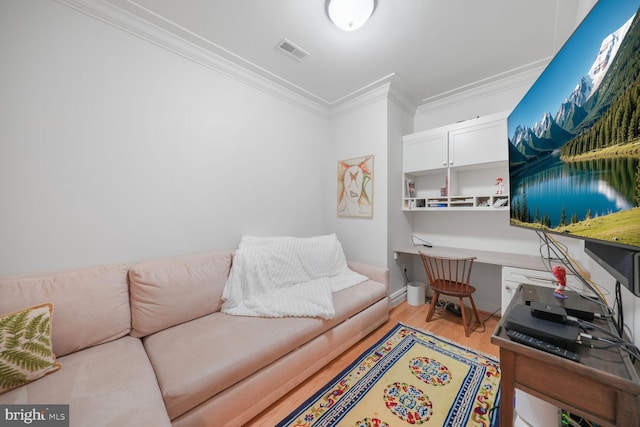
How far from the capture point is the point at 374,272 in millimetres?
2430

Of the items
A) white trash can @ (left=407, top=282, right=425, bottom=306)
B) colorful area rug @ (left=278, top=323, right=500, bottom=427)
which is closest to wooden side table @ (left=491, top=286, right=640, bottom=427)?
colorful area rug @ (left=278, top=323, right=500, bottom=427)

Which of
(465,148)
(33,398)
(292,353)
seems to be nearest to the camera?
(33,398)

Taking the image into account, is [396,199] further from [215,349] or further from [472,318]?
[215,349]

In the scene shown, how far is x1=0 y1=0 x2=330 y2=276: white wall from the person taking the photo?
135 cm

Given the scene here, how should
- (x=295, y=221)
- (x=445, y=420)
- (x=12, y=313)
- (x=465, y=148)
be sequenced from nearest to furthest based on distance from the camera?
(x=12, y=313)
(x=445, y=420)
(x=465, y=148)
(x=295, y=221)

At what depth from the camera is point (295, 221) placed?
9.32ft

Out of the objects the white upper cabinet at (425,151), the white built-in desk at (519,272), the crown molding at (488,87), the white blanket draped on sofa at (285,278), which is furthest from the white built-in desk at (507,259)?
the crown molding at (488,87)

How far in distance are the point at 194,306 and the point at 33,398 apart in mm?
766

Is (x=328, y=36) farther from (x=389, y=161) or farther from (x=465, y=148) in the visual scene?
(x=465, y=148)

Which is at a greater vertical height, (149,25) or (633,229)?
(149,25)

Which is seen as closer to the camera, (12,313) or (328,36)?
(12,313)

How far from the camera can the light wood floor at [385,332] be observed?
1.38 meters

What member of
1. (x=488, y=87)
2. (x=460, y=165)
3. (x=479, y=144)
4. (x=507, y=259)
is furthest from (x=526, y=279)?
(x=488, y=87)

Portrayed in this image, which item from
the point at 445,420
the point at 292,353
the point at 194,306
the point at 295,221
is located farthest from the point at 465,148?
the point at 194,306
